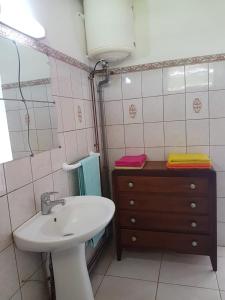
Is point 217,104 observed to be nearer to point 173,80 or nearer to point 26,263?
point 173,80

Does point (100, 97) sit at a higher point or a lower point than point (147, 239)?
higher

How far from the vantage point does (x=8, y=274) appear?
1.10m

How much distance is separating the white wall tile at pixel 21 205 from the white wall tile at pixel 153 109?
4.12 feet

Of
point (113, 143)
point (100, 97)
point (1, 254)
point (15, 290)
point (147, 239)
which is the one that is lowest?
point (147, 239)

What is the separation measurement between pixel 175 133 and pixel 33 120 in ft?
4.14

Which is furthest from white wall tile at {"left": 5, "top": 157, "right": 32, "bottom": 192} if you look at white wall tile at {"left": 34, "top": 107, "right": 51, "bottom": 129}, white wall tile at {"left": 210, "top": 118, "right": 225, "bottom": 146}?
white wall tile at {"left": 210, "top": 118, "right": 225, "bottom": 146}

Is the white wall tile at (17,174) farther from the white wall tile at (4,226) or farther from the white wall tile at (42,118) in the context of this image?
the white wall tile at (42,118)

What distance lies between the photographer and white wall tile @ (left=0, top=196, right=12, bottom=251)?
3.51ft

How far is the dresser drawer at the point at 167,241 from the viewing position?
1838 mm

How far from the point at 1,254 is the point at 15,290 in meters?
0.23

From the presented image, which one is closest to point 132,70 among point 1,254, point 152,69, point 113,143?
point 152,69

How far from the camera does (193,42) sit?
6.41 feet

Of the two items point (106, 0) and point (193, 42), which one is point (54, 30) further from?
point (193, 42)

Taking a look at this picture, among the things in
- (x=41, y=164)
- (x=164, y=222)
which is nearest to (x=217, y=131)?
(x=164, y=222)
